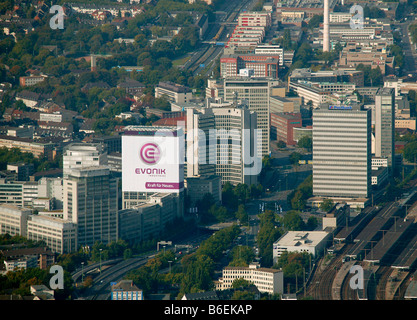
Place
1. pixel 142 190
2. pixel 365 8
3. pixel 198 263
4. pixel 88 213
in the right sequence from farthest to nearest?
1. pixel 365 8
2. pixel 142 190
3. pixel 88 213
4. pixel 198 263

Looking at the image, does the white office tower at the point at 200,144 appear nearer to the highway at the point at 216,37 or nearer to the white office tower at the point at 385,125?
the white office tower at the point at 385,125

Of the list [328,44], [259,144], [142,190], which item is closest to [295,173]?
[259,144]

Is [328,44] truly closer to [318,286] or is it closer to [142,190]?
[142,190]

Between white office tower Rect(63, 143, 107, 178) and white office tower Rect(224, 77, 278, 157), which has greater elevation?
white office tower Rect(224, 77, 278, 157)

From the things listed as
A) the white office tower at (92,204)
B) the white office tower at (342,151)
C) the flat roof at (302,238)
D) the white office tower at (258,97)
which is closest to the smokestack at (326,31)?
the white office tower at (258,97)

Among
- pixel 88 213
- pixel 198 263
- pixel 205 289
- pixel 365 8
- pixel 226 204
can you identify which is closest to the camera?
pixel 205 289

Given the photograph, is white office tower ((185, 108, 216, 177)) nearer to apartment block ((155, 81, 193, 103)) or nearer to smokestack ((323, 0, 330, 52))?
apartment block ((155, 81, 193, 103))

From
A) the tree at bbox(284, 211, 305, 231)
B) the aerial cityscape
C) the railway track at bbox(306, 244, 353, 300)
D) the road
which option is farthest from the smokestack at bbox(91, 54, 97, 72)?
the railway track at bbox(306, 244, 353, 300)
